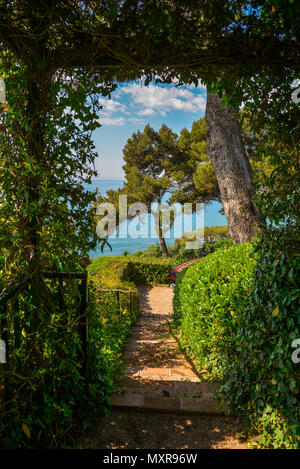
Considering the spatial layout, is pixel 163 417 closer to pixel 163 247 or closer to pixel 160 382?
pixel 160 382

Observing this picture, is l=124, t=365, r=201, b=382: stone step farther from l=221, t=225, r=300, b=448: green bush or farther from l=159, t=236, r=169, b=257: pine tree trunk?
l=159, t=236, r=169, b=257: pine tree trunk

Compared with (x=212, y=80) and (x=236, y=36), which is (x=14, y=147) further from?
(x=236, y=36)

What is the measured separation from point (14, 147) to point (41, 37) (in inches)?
26.9

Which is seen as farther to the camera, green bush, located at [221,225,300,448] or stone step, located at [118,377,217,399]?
stone step, located at [118,377,217,399]

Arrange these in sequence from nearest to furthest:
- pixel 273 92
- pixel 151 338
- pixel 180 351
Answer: pixel 273 92
pixel 180 351
pixel 151 338

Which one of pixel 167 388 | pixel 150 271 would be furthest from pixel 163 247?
pixel 167 388

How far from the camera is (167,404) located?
215 cm

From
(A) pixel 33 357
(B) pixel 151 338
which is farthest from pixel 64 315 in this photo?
(B) pixel 151 338

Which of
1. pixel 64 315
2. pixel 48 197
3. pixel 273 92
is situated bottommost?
pixel 64 315

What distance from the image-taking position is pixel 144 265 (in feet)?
43.9

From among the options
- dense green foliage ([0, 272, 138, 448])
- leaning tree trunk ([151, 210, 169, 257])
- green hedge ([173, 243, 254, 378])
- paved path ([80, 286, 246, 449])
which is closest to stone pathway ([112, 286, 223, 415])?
paved path ([80, 286, 246, 449])

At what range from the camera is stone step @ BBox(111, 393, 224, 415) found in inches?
83.5

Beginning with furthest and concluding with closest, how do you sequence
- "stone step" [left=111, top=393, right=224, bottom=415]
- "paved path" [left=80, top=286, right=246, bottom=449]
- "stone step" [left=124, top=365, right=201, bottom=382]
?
"stone step" [left=124, top=365, right=201, bottom=382], "stone step" [left=111, top=393, right=224, bottom=415], "paved path" [left=80, top=286, right=246, bottom=449]

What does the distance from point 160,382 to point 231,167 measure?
3.69 m
